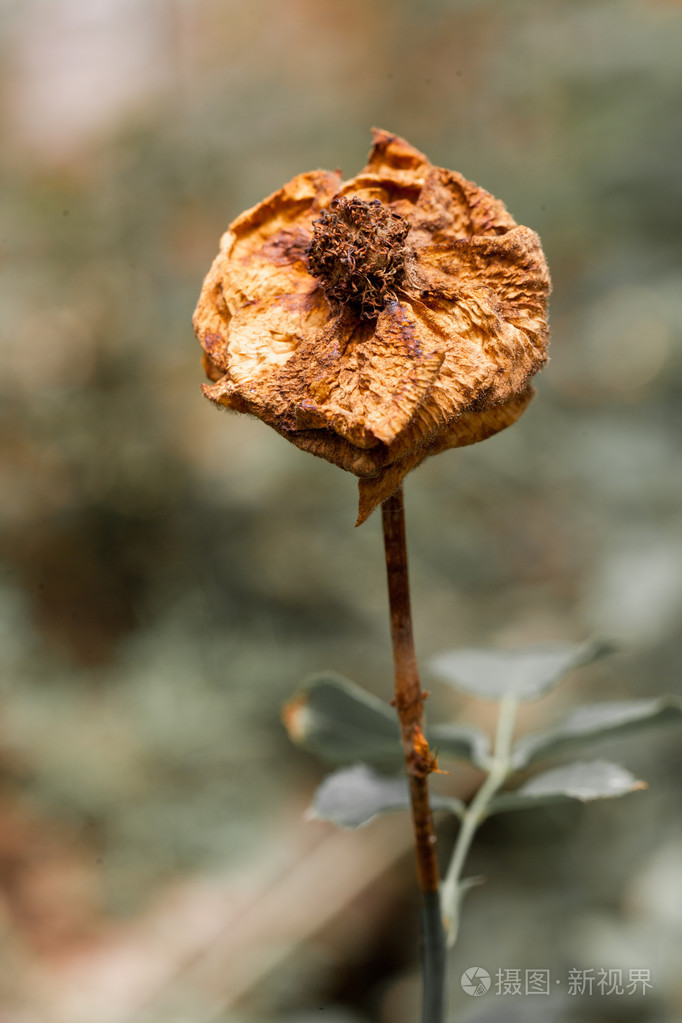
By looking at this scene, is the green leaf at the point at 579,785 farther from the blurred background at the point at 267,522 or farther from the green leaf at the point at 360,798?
the blurred background at the point at 267,522

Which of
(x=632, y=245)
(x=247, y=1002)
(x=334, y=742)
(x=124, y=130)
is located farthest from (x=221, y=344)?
(x=124, y=130)

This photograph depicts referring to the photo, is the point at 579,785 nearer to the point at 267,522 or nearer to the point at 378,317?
the point at 378,317

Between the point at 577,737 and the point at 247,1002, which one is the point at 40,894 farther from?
the point at 577,737

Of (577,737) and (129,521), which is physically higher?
(129,521)

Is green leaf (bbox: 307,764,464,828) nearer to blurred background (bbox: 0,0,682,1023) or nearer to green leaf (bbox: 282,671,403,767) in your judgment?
green leaf (bbox: 282,671,403,767)

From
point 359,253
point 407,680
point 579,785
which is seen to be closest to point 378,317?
point 359,253

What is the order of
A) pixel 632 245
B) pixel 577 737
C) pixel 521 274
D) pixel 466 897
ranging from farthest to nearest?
1. pixel 632 245
2. pixel 466 897
3. pixel 577 737
4. pixel 521 274
